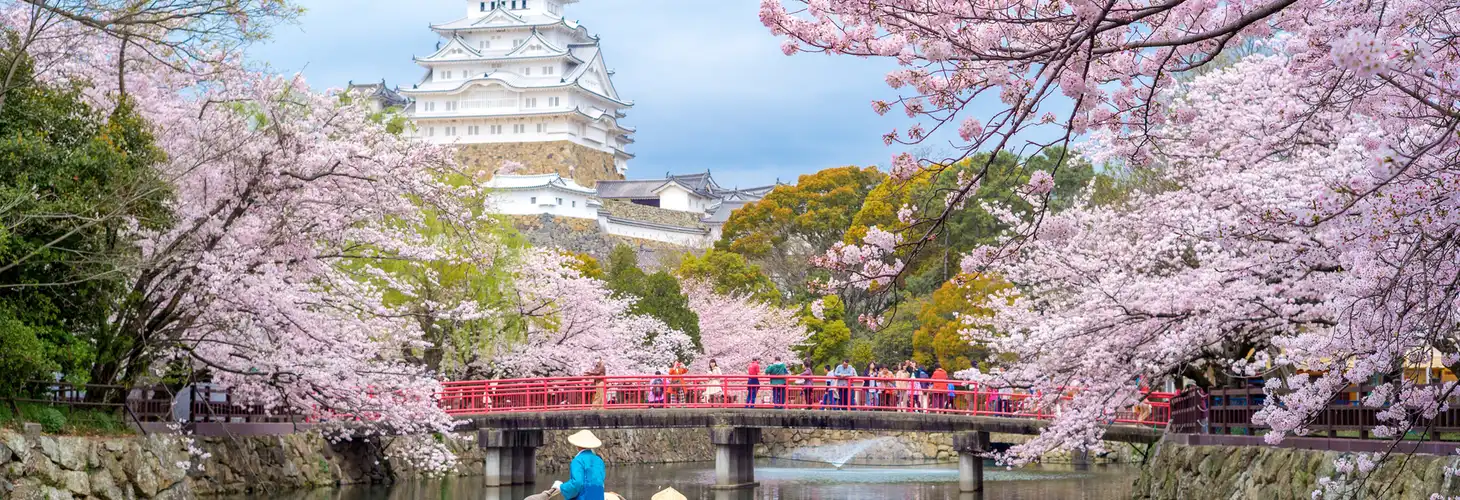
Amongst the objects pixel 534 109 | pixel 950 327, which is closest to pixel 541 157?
pixel 534 109

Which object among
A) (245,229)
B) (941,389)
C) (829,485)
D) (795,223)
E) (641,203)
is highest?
(641,203)

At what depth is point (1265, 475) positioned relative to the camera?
13906 mm

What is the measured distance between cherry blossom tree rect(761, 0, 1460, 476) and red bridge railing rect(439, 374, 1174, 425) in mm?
3445

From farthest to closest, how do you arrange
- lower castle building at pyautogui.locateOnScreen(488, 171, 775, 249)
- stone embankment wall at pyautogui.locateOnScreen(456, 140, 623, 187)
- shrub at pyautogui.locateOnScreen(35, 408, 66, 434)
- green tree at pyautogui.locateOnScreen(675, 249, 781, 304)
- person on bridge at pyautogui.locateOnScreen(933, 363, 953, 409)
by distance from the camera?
stone embankment wall at pyautogui.locateOnScreen(456, 140, 623, 187)
lower castle building at pyautogui.locateOnScreen(488, 171, 775, 249)
green tree at pyautogui.locateOnScreen(675, 249, 781, 304)
person on bridge at pyautogui.locateOnScreen(933, 363, 953, 409)
shrub at pyautogui.locateOnScreen(35, 408, 66, 434)

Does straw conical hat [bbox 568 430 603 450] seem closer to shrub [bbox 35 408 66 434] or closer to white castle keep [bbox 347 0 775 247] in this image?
shrub [bbox 35 408 66 434]

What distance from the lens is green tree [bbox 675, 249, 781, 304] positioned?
41.8 metres

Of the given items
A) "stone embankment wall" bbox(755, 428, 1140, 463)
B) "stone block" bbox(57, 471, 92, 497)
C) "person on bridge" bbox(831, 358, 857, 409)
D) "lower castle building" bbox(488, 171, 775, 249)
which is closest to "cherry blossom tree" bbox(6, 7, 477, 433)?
"stone block" bbox(57, 471, 92, 497)

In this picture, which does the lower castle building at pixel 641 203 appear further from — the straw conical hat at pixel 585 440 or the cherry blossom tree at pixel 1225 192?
the straw conical hat at pixel 585 440

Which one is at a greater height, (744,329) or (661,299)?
(661,299)

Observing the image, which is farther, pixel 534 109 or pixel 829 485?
pixel 534 109

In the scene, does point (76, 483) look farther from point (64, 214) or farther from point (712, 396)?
point (712, 396)

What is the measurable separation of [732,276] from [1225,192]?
1106 inches

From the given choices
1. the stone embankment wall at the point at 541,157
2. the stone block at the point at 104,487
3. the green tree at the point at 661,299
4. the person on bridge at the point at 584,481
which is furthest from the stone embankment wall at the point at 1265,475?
the stone embankment wall at the point at 541,157

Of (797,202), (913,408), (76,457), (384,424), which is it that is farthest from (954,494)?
(797,202)
